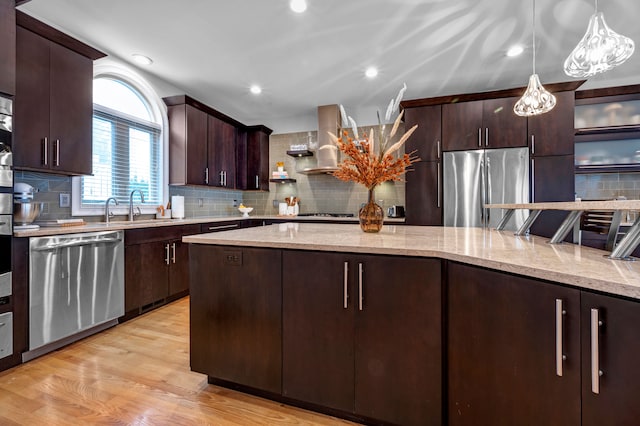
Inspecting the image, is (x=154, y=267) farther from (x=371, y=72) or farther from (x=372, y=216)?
(x=371, y=72)

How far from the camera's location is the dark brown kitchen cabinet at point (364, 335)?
128 cm

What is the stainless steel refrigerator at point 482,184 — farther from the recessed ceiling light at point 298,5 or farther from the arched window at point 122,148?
the arched window at point 122,148

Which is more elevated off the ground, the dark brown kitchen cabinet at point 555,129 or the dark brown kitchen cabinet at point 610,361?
the dark brown kitchen cabinet at point 555,129

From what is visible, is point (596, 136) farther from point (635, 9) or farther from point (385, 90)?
point (385, 90)

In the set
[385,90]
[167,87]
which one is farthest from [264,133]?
[385,90]

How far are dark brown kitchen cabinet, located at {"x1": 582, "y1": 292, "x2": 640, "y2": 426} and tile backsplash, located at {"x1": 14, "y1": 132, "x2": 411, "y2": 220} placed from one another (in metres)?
3.35

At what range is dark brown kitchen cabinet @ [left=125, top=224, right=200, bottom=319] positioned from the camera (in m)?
2.75

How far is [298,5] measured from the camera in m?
2.35

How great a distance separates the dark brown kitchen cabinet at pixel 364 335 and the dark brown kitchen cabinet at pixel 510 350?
3.5 inches

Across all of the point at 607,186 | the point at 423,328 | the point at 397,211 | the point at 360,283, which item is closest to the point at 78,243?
the point at 360,283

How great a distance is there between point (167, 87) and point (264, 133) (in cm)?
177

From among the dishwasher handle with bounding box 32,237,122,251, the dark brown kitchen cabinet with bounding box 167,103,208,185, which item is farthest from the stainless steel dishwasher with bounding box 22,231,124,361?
the dark brown kitchen cabinet with bounding box 167,103,208,185

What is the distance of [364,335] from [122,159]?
333cm

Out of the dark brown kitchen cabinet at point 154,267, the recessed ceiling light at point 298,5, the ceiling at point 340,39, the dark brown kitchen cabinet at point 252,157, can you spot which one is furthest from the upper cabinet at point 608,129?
the dark brown kitchen cabinet at point 154,267
